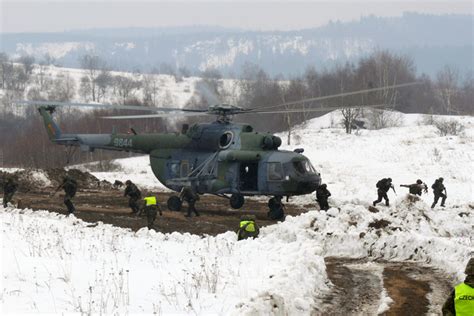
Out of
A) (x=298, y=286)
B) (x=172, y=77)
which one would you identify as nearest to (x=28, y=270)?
(x=298, y=286)

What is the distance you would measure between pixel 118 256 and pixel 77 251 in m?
0.79

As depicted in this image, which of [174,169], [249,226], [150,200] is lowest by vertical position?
[249,226]

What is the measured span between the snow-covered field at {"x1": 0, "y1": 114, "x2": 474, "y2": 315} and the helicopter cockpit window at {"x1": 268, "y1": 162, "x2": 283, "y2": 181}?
2.77 m

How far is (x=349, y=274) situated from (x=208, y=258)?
9.38ft

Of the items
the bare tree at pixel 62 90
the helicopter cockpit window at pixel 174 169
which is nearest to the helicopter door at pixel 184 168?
the helicopter cockpit window at pixel 174 169

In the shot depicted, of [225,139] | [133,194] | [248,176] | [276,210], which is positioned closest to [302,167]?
[276,210]

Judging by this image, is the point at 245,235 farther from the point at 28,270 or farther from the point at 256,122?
the point at 256,122

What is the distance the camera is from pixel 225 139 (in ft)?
68.4

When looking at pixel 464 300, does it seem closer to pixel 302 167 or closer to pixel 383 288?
pixel 383 288

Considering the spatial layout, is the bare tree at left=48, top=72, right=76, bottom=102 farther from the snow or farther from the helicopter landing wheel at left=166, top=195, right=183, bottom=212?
the snow

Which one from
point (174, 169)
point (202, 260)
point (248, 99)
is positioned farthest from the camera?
point (248, 99)

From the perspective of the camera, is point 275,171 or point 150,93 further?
point 150,93

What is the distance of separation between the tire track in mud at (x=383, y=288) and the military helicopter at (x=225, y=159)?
574cm

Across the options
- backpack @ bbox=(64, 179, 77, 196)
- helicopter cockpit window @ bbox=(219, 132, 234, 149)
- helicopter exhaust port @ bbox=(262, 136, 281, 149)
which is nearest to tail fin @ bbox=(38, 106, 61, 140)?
backpack @ bbox=(64, 179, 77, 196)
